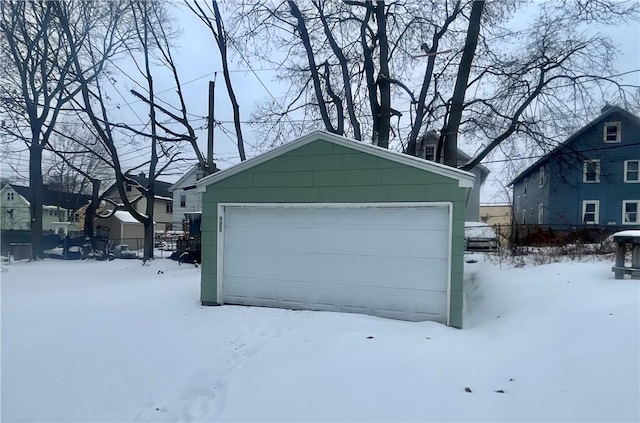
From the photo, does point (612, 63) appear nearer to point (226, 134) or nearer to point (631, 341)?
point (631, 341)

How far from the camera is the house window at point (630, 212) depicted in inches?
731

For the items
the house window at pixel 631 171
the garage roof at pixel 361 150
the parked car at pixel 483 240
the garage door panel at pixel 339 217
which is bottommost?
the parked car at pixel 483 240

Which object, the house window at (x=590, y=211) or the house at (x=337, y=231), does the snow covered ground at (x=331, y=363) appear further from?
the house window at (x=590, y=211)

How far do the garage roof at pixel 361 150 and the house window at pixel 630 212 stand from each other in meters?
18.3

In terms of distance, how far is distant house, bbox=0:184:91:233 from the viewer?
88.9ft

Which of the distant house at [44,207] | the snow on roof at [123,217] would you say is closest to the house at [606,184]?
the snow on roof at [123,217]

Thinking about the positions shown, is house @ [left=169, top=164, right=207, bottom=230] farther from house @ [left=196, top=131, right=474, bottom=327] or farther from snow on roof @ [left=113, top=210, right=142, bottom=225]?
house @ [left=196, top=131, right=474, bottom=327]

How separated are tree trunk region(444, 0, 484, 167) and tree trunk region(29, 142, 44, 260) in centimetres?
1692

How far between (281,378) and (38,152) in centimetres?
1887

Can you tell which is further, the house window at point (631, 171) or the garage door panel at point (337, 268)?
the house window at point (631, 171)

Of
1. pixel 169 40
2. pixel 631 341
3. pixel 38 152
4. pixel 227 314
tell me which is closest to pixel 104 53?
pixel 169 40

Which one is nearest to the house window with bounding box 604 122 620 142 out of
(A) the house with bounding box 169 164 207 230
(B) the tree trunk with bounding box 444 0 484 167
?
(B) the tree trunk with bounding box 444 0 484 167

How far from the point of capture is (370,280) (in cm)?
563

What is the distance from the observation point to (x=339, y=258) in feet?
19.1
